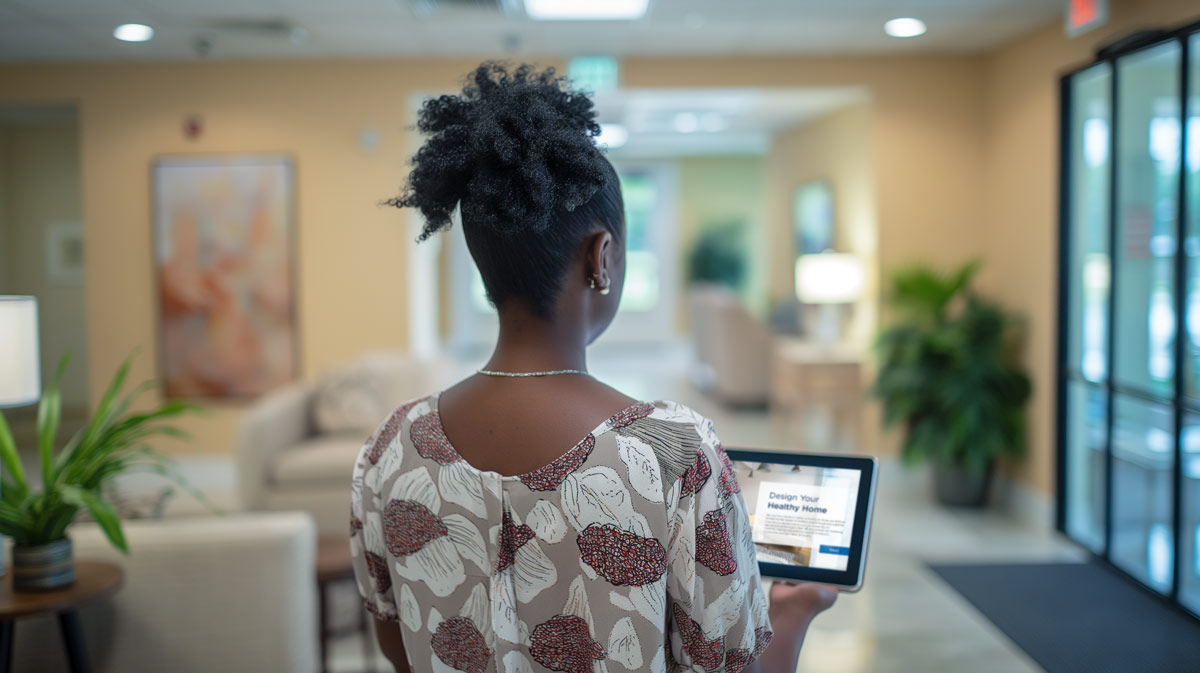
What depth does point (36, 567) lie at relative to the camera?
2.09 m

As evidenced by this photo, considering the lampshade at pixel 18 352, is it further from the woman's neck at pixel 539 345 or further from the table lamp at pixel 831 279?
the table lamp at pixel 831 279

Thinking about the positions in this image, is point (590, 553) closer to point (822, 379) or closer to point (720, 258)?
point (822, 379)

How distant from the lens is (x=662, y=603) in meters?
1.02

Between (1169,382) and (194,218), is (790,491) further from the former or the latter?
(194,218)

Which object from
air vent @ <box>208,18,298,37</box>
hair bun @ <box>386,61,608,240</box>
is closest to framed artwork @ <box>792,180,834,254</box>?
air vent @ <box>208,18,298,37</box>

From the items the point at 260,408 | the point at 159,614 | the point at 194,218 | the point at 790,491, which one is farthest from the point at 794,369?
the point at 790,491

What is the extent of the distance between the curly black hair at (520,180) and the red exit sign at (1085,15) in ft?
12.2

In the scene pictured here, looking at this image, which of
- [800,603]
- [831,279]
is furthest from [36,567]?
[831,279]

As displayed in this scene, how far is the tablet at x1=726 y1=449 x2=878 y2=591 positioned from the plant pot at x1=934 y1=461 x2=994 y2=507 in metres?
4.18

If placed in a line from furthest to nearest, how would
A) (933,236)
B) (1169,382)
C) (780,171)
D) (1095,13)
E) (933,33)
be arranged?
1. (780,171)
2. (933,236)
3. (933,33)
4. (1095,13)
5. (1169,382)

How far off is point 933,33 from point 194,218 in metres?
4.34

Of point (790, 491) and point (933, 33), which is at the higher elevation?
point (933, 33)

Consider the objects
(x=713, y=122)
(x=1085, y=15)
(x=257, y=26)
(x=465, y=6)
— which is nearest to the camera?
(x=1085, y=15)

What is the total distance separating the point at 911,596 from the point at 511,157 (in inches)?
134
